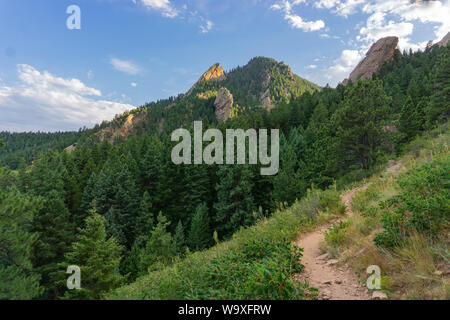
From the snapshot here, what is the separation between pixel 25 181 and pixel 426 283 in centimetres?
5200

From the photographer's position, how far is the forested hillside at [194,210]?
4711 mm

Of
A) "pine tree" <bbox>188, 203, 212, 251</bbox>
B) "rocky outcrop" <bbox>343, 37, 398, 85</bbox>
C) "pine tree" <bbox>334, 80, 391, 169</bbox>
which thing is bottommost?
"pine tree" <bbox>188, 203, 212, 251</bbox>

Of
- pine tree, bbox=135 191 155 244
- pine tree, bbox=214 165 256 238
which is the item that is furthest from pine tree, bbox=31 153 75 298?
pine tree, bbox=214 165 256 238

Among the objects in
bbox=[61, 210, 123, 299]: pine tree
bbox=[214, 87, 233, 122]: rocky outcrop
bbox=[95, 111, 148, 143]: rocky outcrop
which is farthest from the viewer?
bbox=[95, 111, 148, 143]: rocky outcrop

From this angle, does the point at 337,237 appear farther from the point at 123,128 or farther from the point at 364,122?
the point at 123,128

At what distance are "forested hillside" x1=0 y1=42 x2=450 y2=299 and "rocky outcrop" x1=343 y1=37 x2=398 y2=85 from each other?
32.2 meters

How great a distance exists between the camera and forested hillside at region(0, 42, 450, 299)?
4.71 metres

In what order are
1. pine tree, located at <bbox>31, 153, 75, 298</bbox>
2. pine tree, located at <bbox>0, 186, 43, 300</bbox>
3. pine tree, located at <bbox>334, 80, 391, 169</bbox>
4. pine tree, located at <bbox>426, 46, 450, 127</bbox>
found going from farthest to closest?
pine tree, located at <bbox>426, 46, 450, 127</bbox> → pine tree, located at <bbox>31, 153, 75, 298</bbox> → pine tree, located at <bbox>334, 80, 391, 169</bbox> → pine tree, located at <bbox>0, 186, 43, 300</bbox>

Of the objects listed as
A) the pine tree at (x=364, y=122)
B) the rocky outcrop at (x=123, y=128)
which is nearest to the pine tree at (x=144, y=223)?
the pine tree at (x=364, y=122)

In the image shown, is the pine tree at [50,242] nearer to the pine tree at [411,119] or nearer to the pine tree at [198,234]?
the pine tree at [198,234]

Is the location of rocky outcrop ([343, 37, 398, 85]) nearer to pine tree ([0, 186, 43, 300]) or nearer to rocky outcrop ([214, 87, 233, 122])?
rocky outcrop ([214, 87, 233, 122])

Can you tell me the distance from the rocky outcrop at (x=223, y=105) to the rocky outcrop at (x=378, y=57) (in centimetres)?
5616
